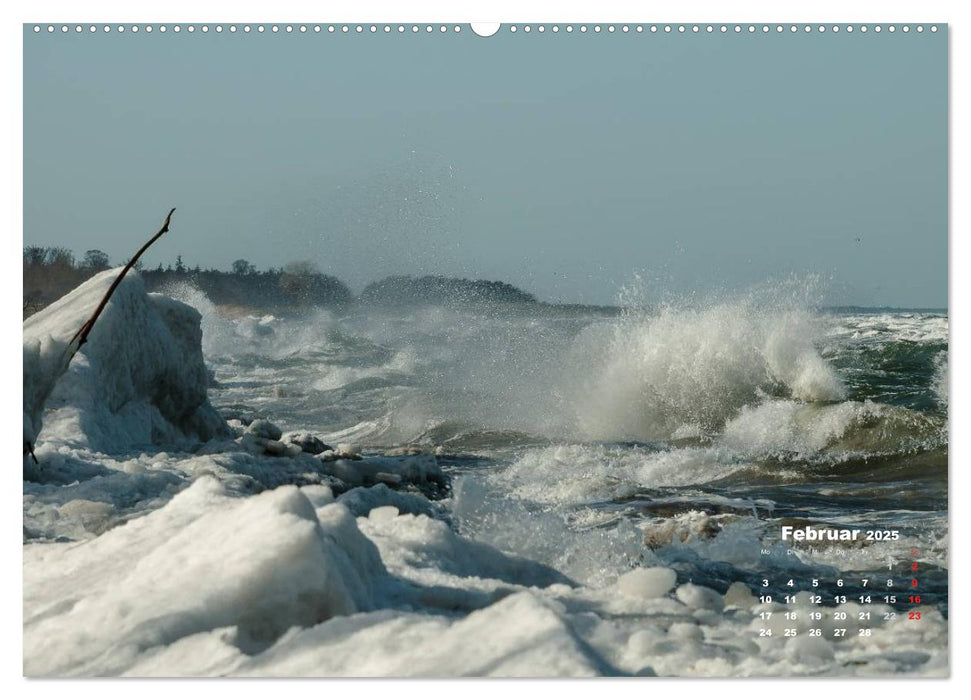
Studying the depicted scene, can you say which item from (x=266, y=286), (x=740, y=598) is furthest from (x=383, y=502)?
(x=266, y=286)

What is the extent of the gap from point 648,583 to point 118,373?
3.47m

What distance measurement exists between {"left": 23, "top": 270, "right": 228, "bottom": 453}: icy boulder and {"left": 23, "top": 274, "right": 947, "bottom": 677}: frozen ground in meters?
0.10

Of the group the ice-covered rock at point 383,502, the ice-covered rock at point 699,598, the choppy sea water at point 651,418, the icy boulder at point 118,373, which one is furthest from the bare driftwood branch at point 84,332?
the ice-covered rock at point 699,598

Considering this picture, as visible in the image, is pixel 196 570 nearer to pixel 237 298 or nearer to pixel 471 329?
pixel 237 298

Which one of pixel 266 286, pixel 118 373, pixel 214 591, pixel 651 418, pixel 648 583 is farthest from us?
pixel 651 418

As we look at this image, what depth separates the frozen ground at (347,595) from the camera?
2.46 metres

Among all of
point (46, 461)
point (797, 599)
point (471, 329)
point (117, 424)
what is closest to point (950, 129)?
point (797, 599)

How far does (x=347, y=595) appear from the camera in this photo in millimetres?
2564

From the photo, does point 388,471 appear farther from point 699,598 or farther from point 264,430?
point 699,598

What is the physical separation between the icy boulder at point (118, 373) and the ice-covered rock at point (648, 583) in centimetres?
226

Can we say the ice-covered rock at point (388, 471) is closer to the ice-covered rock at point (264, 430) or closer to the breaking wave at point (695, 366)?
the ice-covered rock at point (264, 430)

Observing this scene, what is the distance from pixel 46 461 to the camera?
4.55 m

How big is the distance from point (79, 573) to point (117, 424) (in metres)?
2.82

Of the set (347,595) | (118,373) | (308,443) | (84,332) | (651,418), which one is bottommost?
(651,418)
